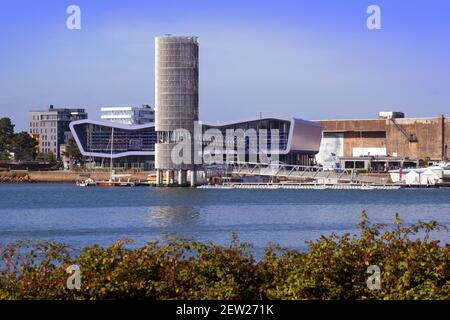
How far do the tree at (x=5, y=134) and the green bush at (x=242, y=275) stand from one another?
160 metres

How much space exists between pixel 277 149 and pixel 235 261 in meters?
127

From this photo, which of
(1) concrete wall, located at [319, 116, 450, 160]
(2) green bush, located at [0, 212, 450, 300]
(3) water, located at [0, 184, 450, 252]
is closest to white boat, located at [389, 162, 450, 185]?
(1) concrete wall, located at [319, 116, 450, 160]

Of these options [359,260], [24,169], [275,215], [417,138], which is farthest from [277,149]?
[359,260]

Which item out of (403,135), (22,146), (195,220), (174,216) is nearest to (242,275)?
(195,220)

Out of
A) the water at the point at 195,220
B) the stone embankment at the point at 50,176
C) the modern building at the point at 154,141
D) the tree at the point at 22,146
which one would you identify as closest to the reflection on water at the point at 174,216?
the water at the point at 195,220

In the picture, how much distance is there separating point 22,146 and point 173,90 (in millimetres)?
61669

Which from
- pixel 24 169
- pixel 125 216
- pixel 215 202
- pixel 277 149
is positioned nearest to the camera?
pixel 125 216

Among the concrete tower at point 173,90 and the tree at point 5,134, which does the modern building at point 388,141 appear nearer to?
the concrete tower at point 173,90

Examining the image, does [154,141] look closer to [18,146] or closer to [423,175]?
[18,146]

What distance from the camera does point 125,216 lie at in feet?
195

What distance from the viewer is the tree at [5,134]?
173 metres

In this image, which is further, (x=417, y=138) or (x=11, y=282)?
(x=417, y=138)
